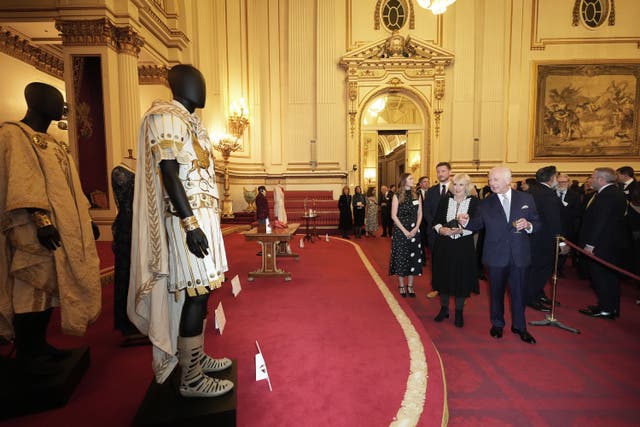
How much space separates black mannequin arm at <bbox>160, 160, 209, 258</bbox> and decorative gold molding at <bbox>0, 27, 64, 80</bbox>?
11.8m

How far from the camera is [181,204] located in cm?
157

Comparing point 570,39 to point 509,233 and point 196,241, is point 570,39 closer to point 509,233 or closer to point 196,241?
point 509,233

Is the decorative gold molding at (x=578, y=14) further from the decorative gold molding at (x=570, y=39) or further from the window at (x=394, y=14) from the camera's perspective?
the window at (x=394, y=14)

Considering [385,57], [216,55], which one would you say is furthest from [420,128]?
[216,55]

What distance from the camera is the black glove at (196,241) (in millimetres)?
Answer: 1568

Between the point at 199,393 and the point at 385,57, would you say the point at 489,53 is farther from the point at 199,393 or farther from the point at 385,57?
the point at 199,393

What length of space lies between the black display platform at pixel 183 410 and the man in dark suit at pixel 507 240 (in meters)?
2.81

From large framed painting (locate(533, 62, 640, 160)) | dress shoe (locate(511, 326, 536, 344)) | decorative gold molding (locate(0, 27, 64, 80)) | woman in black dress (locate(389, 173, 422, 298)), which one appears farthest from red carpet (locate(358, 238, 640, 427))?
decorative gold molding (locate(0, 27, 64, 80))

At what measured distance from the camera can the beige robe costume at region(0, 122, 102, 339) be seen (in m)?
1.92

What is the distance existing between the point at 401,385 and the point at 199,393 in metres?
1.36

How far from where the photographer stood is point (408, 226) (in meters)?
Result: 4.46

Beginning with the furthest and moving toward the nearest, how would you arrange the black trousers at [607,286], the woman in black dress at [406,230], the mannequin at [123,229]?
the woman in black dress at [406,230] < the black trousers at [607,286] < the mannequin at [123,229]

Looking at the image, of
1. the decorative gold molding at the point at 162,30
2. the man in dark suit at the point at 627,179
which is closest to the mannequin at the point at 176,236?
the man in dark suit at the point at 627,179

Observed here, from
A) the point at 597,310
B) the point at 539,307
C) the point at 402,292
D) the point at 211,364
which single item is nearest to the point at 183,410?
the point at 211,364
